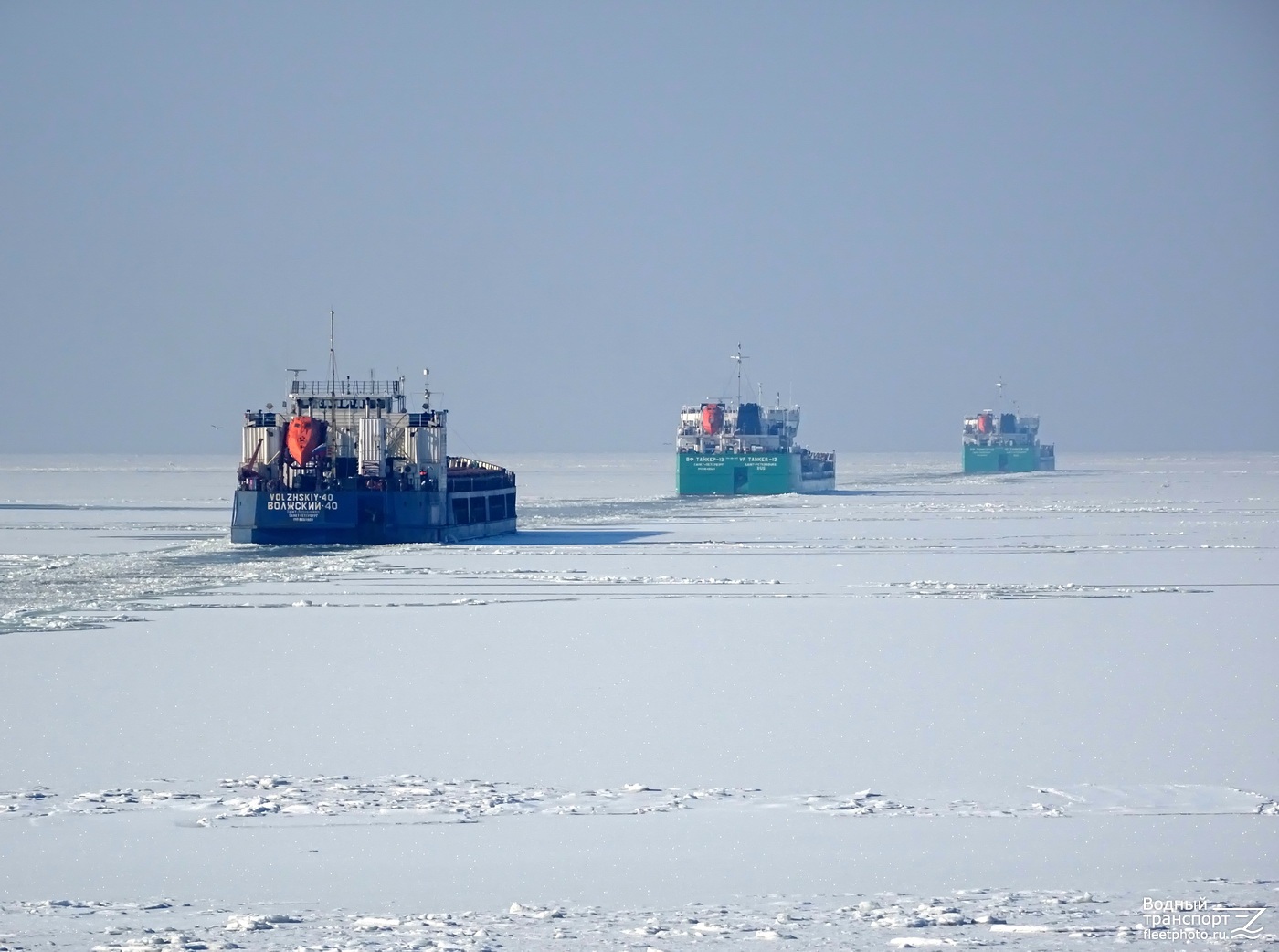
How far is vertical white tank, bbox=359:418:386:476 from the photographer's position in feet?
163

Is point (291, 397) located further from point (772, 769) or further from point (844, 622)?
point (772, 769)

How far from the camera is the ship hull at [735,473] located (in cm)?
9256

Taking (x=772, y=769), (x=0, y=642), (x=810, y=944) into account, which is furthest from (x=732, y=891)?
(x=0, y=642)

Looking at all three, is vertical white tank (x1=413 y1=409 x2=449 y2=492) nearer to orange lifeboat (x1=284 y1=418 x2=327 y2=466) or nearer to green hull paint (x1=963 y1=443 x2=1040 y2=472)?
orange lifeboat (x1=284 y1=418 x2=327 y2=466)

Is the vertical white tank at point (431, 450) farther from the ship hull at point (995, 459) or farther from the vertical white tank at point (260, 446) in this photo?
the ship hull at point (995, 459)

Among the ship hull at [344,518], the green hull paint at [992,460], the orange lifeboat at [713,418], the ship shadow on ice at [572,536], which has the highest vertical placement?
the orange lifeboat at [713,418]

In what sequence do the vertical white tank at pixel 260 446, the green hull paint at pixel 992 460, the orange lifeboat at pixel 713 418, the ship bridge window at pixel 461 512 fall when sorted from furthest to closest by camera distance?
the green hull paint at pixel 992 460
the orange lifeboat at pixel 713 418
the ship bridge window at pixel 461 512
the vertical white tank at pixel 260 446

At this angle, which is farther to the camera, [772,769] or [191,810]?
[772,769]

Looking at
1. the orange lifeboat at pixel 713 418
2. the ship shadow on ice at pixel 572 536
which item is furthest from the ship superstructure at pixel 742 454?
the ship shadow on ice at pixel 572 536

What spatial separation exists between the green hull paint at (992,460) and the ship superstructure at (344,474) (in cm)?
11258

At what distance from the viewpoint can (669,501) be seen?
83438 mm

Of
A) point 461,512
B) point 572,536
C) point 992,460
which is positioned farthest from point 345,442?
point 992,460

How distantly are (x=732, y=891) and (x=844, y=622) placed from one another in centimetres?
1546

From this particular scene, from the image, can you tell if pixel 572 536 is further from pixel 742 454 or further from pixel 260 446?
pixel 742 454
